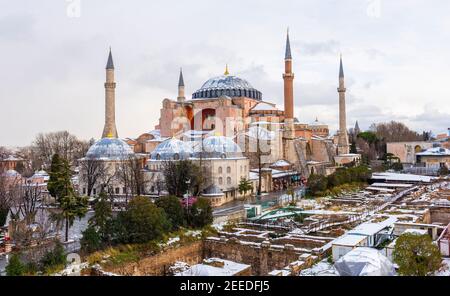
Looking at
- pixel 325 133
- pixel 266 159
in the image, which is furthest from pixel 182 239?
pixel 325 133

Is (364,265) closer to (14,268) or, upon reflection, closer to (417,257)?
(417,257)

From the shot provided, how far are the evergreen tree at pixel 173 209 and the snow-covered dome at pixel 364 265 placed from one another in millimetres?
5191

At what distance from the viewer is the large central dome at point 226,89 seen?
2567 centimetres

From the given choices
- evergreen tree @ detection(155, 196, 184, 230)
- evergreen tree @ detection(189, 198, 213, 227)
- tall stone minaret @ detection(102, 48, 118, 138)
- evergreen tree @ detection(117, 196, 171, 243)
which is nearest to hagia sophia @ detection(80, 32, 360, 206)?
tall stone minaret @ detection(102, 48, 118, 138)

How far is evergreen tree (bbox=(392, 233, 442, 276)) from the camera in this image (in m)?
5.89

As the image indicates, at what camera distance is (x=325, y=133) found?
30.5 metres

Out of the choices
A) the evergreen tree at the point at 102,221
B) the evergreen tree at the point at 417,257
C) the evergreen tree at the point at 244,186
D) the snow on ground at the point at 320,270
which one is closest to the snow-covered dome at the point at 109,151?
the evergreen tree at the point at 244,186

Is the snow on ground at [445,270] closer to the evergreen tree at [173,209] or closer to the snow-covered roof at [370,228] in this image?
the snow-covered roof at [370,228]

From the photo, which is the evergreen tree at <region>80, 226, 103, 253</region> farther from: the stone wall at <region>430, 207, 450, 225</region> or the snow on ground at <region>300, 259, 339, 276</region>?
the stone wall at <region>430, 207, 450, 225</region>

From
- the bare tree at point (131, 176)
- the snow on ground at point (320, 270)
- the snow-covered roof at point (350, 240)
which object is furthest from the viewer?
the bare tree at point (131, 176)

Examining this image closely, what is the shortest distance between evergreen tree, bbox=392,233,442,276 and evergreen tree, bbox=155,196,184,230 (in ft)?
18.0
